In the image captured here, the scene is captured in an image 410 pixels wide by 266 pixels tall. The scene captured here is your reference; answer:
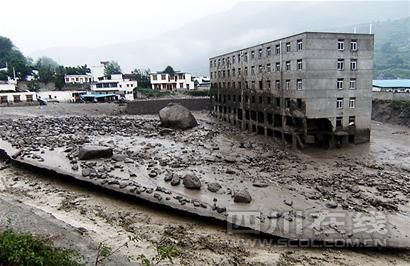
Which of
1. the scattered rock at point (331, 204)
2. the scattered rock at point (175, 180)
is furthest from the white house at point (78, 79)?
the scattered rock at point (331, 204)

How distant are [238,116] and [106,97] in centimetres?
3404

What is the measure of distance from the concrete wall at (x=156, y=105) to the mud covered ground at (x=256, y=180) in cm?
2833

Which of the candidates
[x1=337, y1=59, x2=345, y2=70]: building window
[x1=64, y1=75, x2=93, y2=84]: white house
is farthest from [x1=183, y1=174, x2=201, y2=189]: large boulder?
[x1=64, y1=75, x2=93, y2=84]: white house

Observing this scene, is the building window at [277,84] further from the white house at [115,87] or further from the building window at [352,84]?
the white house at [115,87]

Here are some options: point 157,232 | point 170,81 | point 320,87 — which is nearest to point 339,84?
point 320,87

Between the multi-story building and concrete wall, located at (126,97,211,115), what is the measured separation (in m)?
27.3

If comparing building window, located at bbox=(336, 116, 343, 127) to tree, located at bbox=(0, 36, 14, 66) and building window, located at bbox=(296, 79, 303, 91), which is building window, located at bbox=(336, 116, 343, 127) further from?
tree, located at bbox=(0, 36, 14, 66)

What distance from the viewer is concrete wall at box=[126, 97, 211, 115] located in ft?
186

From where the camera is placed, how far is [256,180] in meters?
19.6

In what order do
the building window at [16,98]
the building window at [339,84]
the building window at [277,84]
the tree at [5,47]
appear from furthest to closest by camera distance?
the tree at [5,47]
the building window at [16,98]
the building window at [277,84]
the building window at [339,84]

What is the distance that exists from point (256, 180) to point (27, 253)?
13.7m

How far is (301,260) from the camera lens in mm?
11516

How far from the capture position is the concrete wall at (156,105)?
5666 centimetres

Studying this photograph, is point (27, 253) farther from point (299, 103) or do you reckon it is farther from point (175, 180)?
point (299, 103)
